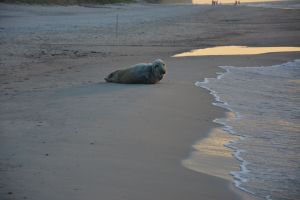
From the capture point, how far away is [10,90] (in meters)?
11.0

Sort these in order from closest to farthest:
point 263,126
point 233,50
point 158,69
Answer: point 263,126, point 158,69, point 233,50

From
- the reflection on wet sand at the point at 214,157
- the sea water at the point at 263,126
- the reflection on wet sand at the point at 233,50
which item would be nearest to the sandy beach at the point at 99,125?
the reflection on wet sand at the point at 214,157

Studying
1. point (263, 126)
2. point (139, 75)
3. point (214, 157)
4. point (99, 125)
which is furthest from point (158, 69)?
point (214, 157)

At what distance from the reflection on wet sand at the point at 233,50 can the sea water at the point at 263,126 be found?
4.78 metres

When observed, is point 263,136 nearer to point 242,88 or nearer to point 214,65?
point 242,88

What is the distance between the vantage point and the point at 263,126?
28.5ft

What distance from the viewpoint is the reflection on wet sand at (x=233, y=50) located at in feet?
66.5

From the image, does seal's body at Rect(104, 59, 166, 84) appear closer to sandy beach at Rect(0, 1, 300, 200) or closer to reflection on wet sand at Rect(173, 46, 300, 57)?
sandy beach at Rect(0, 1, 300, 200)

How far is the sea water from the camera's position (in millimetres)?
6008

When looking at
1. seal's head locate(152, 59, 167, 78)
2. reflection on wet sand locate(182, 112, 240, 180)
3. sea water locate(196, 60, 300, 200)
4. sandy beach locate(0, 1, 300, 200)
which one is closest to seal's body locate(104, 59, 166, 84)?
seal's head locate(152, 59, 167, 78)

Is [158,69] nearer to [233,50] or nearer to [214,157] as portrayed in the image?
[214,157]

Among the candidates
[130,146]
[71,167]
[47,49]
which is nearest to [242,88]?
[130,146]

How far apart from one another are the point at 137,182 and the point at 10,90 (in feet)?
20.0

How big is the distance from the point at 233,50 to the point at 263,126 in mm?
13688
